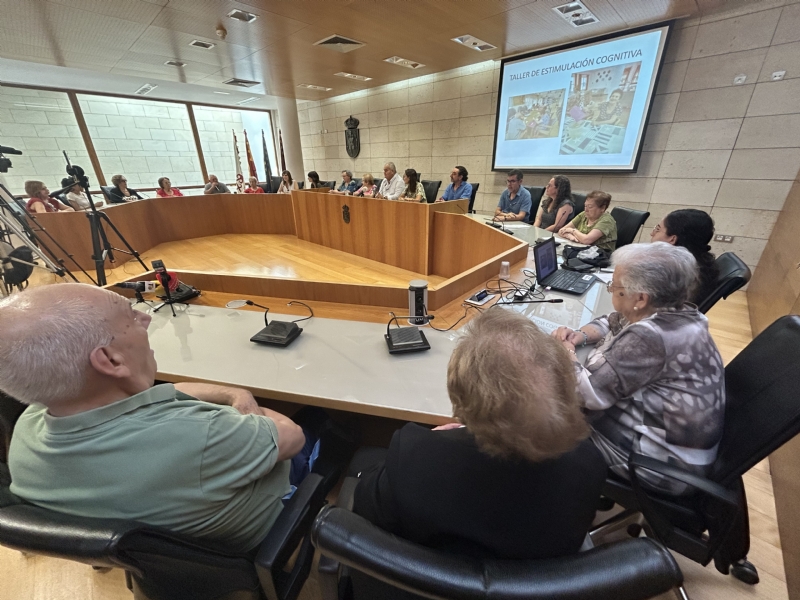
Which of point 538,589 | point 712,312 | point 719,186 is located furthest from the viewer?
point 719,186

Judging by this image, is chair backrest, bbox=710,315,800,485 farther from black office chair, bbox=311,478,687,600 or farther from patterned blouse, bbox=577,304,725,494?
black office chair, bbox=311,478,687,600

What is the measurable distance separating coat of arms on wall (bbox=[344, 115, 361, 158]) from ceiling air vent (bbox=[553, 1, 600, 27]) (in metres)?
4.71

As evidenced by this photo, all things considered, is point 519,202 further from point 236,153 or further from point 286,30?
point 236,153

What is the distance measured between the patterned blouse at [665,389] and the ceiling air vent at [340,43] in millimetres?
4758

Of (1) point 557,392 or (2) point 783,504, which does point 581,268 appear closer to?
(2) point 783,504

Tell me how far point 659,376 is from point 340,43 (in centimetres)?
511

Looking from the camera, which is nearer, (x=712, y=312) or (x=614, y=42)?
(x=712, y=312)

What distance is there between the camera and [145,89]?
6.83 m

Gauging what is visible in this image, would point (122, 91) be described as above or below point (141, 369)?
above

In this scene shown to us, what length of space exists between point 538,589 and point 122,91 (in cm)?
1021

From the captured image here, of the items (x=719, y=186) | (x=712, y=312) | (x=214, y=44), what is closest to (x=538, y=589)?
(x=712, y=312)

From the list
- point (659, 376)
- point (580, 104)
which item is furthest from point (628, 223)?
point (659, 376)

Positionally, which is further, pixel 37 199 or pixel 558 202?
pixel 37 199

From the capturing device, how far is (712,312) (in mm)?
3027
